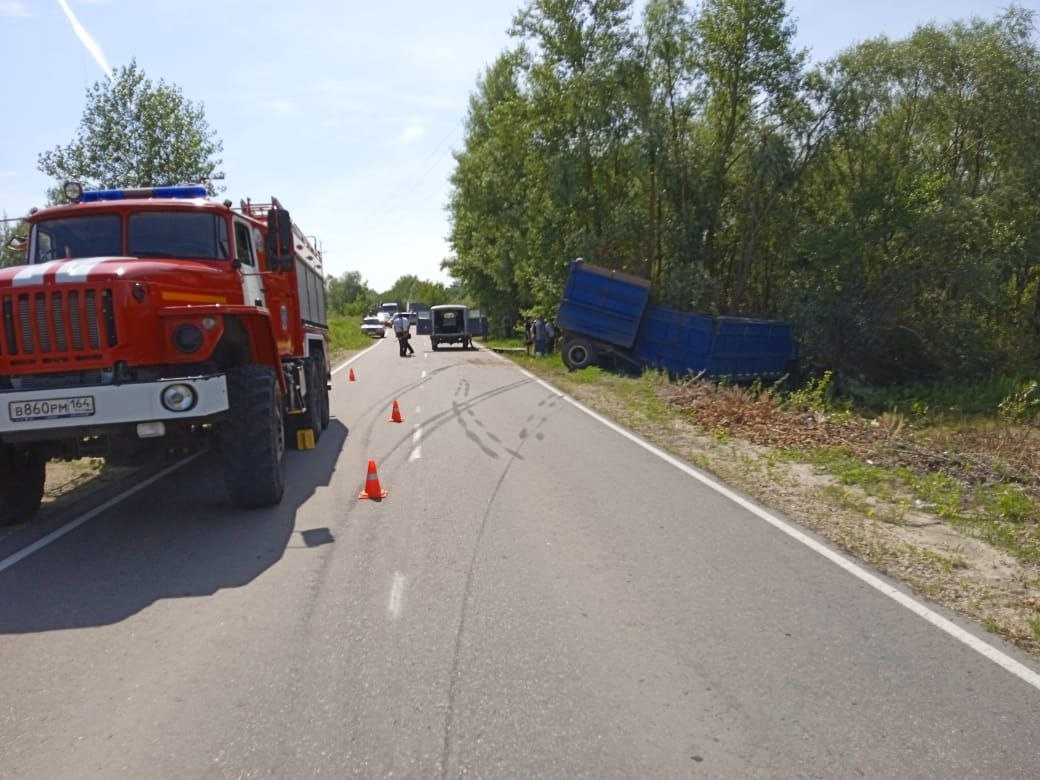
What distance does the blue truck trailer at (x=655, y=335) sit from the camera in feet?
73.1

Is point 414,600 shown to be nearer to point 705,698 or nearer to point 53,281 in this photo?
point 705,698

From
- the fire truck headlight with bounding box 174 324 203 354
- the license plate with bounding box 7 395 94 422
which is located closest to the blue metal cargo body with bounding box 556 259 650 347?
the fire truck headlight with bounding box 174 324 203 354

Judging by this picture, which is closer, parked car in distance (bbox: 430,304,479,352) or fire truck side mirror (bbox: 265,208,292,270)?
fire truck side mirror (bbox: 265,208,292,270)

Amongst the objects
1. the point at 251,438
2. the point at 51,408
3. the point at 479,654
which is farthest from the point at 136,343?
the point at 479,654

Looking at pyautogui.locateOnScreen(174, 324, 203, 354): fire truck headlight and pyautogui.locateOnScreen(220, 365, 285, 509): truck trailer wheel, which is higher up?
pyautogui.locateOnScreen(174, 324, 203, 354): fire truck headlight

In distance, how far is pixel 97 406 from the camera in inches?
263

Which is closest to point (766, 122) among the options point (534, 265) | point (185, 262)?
point (534, 265)

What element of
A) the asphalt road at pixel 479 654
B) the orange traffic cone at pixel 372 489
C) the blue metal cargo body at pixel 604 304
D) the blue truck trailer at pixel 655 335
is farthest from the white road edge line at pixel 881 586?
the blue metal cargo body at pixel 604 304

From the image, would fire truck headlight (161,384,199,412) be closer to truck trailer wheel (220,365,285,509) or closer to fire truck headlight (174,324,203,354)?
fire truck headlight (174,324,203,354)

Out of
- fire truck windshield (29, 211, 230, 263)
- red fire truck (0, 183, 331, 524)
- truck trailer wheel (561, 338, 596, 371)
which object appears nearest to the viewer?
red fire truck (0, 183, 331, 524)

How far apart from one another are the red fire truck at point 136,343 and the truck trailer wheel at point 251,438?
1 centimetres

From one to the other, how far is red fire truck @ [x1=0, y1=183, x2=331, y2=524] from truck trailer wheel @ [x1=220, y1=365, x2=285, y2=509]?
0.4 inches

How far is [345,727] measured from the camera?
375 cm

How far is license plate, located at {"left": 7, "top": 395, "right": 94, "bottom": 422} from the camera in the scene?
663cm
